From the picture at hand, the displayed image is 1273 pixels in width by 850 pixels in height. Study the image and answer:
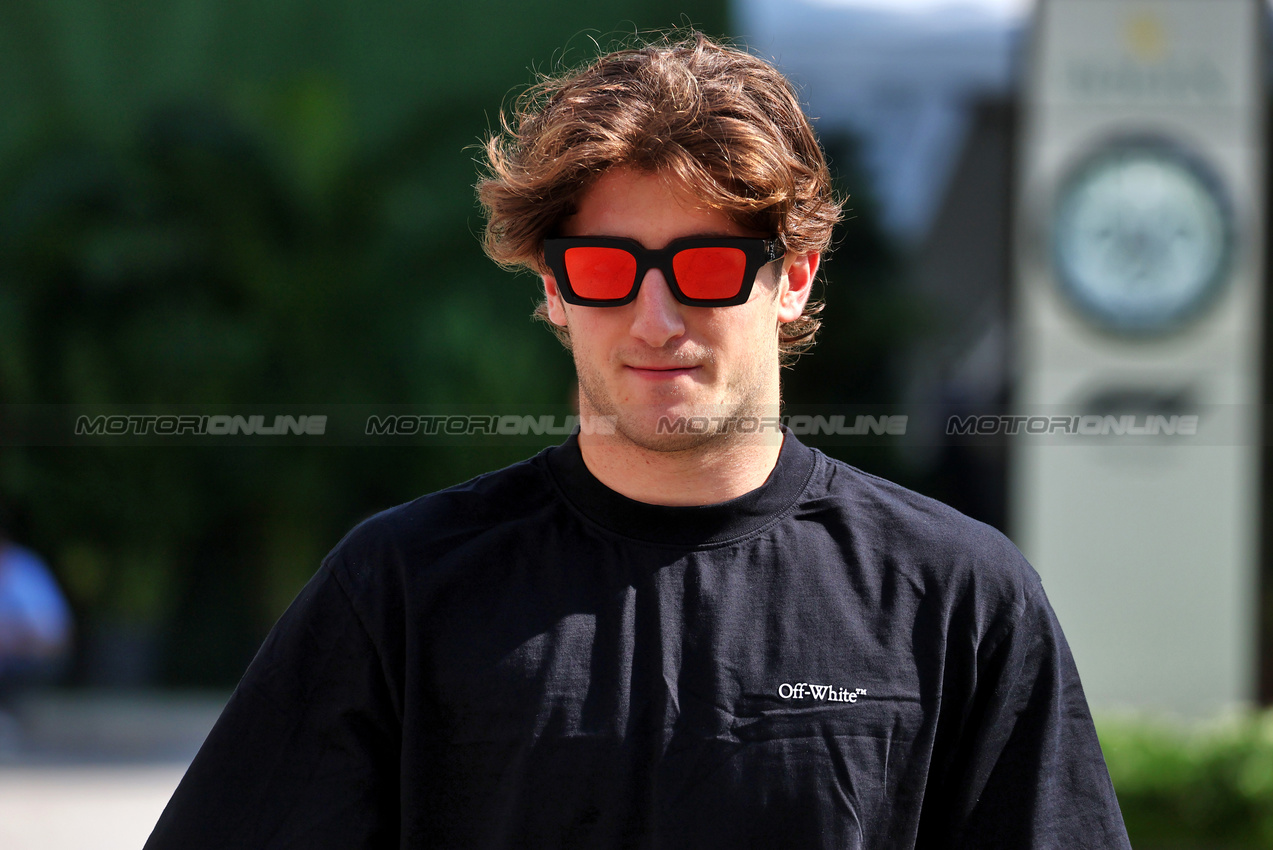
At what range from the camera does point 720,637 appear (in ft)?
5.18

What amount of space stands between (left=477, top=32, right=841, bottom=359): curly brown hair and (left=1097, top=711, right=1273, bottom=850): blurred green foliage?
14.1 feet

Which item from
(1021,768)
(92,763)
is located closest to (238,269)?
(92,763)

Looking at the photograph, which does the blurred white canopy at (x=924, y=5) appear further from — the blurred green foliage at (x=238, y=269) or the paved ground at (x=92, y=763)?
the paved ground at (x=92, y=763)

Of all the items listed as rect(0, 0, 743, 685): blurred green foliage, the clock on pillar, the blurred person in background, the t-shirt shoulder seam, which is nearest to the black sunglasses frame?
the t-shirt shoulder seam

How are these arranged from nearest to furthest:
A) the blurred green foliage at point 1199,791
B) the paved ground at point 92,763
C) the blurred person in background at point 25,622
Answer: the blurred green foliage at point 1199,791 → the paved ground at point 92,763 → the blurred person in background at point 25,622

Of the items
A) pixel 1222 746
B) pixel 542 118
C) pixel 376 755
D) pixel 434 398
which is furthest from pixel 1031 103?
pixel 376 755

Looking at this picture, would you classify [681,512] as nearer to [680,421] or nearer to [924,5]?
[680,421]

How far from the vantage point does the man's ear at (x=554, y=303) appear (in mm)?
1841

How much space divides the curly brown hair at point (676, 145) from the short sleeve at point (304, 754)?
0.64 metres

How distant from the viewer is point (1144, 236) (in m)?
6.49

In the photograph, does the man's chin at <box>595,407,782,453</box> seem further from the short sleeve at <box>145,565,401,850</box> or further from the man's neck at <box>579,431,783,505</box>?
the short sleeve at <box>145,565,401,850</box>

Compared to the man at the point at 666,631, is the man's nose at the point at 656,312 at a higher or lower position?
higher

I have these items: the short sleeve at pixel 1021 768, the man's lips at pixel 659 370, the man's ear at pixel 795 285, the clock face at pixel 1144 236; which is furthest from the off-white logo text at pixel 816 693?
the clock face at pixel 1144 236

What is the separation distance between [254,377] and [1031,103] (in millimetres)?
4943
